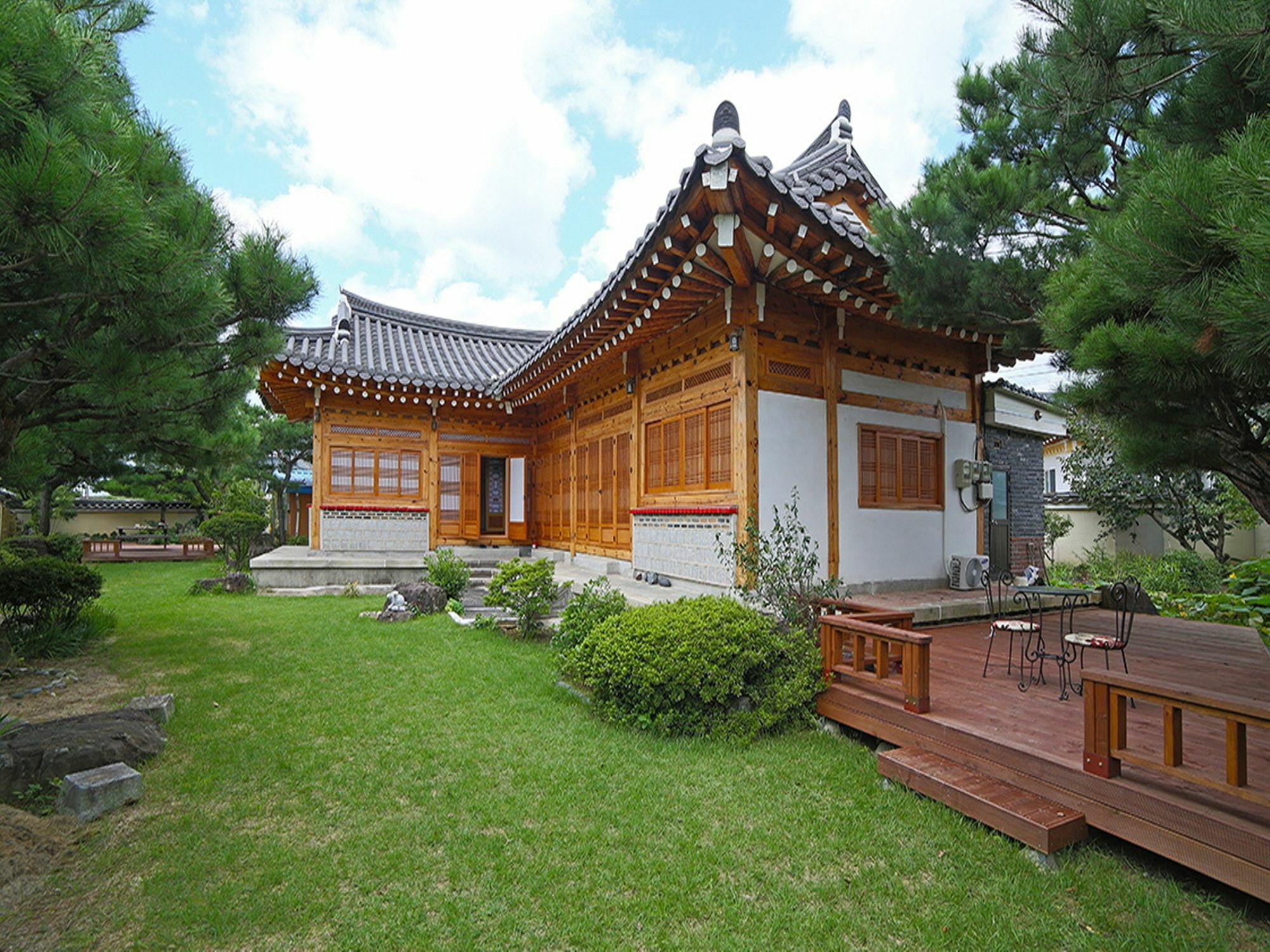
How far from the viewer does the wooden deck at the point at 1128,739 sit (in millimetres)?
2430

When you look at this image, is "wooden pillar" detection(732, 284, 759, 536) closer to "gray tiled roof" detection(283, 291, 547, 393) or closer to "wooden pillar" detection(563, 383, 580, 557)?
"wooden pillar" detection(563, 383, 580, 557)

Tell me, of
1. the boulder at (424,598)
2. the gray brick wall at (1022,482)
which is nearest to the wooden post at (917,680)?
the gray brick wall at (1022,482)

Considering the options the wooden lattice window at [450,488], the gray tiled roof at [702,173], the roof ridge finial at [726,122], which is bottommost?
the wooden lattice window at [450,488]

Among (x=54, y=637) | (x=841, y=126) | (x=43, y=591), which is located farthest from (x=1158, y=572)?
(x=43, y=591)

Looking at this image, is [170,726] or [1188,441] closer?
[1188,441]

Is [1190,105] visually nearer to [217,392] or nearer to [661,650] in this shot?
[661,650]

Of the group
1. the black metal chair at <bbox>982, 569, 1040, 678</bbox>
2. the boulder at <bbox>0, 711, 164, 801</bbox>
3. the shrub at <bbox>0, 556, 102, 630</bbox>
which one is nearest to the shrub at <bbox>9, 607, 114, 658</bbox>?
the shrub at <bbox>0, 556, 102, 630</bbox>

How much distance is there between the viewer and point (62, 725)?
12.1ft

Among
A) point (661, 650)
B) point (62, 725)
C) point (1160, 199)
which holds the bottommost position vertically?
point (62, 725)

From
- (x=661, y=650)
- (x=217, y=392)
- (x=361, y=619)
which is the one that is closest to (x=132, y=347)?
(x=217, y=392)

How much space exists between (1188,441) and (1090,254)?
1.31 meters

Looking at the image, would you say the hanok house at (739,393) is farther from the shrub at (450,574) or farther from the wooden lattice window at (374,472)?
the shrub at (450,574)

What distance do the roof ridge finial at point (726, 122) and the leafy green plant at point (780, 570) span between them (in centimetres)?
304

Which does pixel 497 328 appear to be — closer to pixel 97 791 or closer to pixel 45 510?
pixel 45 510
